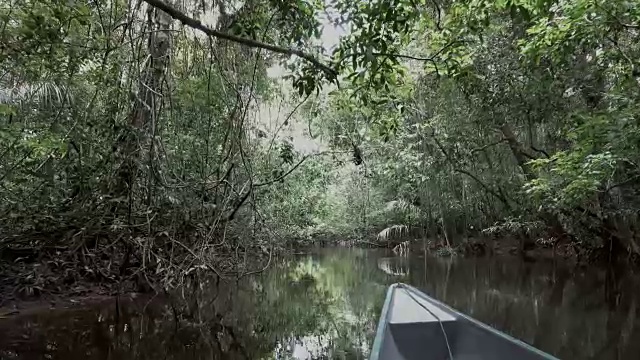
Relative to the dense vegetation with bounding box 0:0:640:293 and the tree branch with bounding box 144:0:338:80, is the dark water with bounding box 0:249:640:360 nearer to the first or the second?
the dense vegetation with bounding box 0:0:640:293

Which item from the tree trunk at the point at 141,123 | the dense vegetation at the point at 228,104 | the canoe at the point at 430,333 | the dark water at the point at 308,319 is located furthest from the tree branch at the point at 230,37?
the dark water at the point at 308,319

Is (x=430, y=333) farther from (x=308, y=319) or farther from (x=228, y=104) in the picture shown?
(x=228, y=104)

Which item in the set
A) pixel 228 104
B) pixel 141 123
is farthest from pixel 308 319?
pixel 141 123

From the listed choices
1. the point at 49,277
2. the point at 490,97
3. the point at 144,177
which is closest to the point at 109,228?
the point at 144,177

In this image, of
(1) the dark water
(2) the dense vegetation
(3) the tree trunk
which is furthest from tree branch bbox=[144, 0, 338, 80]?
(1) the dark water

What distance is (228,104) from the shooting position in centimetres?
452

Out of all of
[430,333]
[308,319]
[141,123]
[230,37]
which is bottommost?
[308,319]

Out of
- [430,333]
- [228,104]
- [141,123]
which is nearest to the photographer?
[430,333]

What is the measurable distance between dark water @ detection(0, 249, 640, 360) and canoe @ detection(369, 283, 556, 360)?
527mm

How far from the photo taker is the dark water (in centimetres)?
408

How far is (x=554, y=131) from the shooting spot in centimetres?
871

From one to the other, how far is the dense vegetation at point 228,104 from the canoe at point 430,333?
4.19ft

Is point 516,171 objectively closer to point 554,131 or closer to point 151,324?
point 554,131

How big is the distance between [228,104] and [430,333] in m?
2.52
